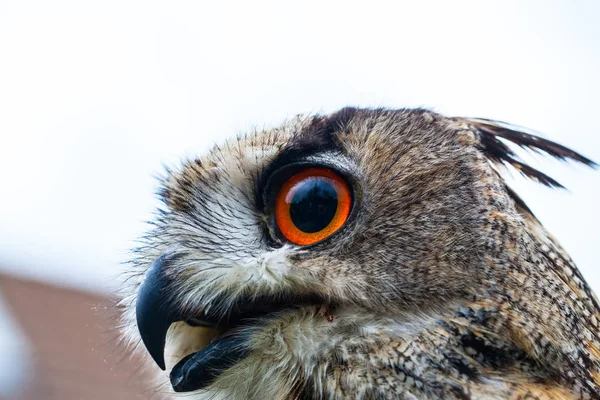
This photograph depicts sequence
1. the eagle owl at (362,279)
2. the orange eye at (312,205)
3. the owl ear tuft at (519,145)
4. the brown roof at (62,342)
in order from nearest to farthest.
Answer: the eagle owl at (362,279), the orange eye at (312,205), the owl ear tuft at (519,145), the brown roof at (62,342)

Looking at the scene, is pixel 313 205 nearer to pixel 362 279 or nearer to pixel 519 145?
pixel 362 279

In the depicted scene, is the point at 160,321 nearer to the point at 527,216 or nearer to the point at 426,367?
the point at 426,367

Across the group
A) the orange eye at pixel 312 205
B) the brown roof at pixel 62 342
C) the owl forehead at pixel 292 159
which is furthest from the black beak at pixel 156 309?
the brown roof at pixel 62 342

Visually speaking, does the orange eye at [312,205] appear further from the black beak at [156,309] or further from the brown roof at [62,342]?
the brown roof at [62,342]

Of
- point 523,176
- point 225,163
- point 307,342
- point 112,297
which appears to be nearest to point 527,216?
point 523,176

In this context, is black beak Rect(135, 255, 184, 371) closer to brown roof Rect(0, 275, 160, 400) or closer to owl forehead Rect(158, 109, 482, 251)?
owl forehead Rect(158, 109, 482, 251)

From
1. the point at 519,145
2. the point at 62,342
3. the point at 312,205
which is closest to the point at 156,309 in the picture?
the point at 312,205

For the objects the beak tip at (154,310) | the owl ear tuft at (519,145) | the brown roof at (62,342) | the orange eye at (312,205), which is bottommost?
the brown roof at (62,342)
